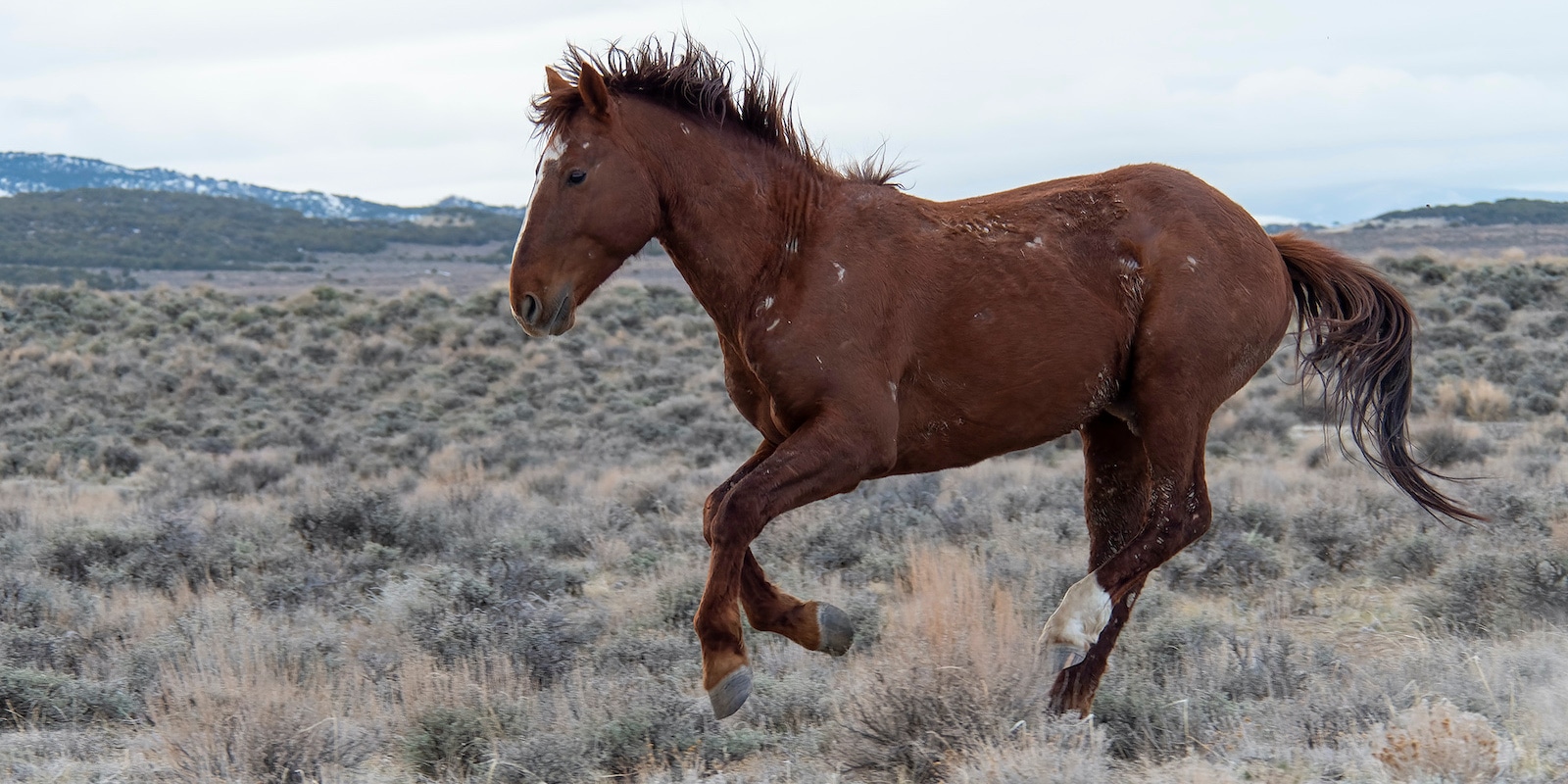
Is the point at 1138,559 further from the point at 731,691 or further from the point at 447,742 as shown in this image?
the point at 447,742

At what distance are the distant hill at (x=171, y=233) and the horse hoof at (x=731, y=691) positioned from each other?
5536 cm

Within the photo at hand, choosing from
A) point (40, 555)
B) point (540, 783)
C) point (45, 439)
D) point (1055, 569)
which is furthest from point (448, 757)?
point (45, 439)

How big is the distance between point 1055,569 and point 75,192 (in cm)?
9440

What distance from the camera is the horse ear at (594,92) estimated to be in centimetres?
432

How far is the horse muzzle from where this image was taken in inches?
165

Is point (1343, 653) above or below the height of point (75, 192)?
below

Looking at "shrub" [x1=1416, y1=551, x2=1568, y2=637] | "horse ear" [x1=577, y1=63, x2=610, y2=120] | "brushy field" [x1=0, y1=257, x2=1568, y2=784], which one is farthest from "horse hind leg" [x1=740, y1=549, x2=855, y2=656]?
"shrub" [x1=1416, y1=551, x2=1568, y2=637]

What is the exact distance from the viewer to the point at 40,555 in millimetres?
8836

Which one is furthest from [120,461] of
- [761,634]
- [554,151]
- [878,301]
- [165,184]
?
[165,184]

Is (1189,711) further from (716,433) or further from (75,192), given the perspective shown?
(75,192)

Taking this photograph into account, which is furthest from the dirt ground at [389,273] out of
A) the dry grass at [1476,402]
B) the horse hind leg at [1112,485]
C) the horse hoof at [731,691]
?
the horse hoof at [731,691]

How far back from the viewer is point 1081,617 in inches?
180

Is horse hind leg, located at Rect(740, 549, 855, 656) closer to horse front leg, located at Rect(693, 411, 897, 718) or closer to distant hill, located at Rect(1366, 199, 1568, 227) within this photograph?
horse front leg, located at Rect(693, 411, 897, 718)

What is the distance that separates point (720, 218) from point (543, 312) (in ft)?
2.44
